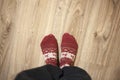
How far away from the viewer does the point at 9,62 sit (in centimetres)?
135

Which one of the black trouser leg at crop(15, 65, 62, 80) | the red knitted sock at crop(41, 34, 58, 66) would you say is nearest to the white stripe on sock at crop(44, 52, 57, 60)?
the red knitted sock at crop(41, 34, 58, 66)

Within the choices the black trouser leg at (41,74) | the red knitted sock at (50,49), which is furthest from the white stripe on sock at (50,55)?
the black trouser leg at (41,74)

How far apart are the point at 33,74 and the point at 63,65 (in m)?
0.27

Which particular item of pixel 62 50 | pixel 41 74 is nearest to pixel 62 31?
pixel 62 50

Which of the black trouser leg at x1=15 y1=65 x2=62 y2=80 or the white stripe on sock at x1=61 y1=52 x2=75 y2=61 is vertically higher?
the white stripe on sock at x1=61 y1=52 x2=75 y2=61

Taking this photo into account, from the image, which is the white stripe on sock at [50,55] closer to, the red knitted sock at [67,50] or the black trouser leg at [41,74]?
the red knitted sock at [67,50]

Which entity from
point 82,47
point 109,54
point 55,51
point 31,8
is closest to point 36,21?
point 31,8

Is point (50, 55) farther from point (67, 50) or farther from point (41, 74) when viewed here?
point (41, 74)

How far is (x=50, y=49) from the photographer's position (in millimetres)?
1359

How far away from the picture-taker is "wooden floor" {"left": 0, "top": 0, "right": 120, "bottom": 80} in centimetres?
129

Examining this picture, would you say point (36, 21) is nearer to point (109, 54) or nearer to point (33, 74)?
point (33, 74)

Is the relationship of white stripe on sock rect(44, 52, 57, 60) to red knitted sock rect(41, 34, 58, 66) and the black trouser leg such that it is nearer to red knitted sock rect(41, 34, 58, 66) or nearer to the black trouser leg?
red knitted sock rect(41, 34, 58, 66)

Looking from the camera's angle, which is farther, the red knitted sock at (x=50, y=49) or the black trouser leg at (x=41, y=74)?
the red knitted sock at (x=50, y=49)

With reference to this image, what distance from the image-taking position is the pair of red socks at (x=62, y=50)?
1.33 meters
